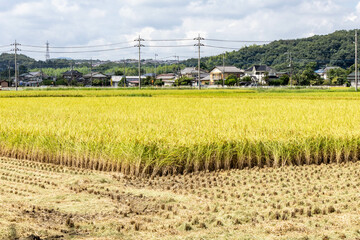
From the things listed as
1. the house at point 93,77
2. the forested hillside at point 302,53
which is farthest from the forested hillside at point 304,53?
the house at point 93,77

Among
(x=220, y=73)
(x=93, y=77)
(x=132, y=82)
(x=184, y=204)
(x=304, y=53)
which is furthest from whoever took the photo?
(x=132, y=82)

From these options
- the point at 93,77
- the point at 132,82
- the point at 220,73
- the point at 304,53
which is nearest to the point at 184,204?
the point at 220,73

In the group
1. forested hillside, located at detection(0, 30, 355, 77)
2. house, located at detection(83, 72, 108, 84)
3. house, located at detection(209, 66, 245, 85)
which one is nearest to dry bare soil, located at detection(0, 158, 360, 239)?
forested hillside, located at detection(0, 30, 355, 77)

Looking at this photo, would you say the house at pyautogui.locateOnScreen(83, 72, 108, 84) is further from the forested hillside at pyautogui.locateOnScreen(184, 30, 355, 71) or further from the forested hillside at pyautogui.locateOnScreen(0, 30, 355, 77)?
the forested hillside at pyautogui.locateOnScreen(184, 30, 355, 71)

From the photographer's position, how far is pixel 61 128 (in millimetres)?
9359

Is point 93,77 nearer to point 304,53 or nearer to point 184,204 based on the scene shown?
point 304,53

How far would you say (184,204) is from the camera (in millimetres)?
5383

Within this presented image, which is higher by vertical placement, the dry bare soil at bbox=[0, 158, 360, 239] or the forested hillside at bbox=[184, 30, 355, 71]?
the forested hillside at bbox=[184, 30, 355, 71]

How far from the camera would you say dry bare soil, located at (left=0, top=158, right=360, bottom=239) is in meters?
4.35

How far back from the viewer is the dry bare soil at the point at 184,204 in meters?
4.35

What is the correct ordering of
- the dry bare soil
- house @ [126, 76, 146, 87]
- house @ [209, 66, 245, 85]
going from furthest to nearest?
house @ [126, 76, 146, 87] < house @ [209, 66, 245, 85] < the dry bare soil

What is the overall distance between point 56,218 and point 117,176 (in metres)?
2.26

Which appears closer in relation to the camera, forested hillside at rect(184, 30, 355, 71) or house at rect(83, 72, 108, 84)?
forested hillside at rect(184, 30, 355, 71)

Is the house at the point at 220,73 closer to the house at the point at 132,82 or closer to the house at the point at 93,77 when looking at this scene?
the house at the point at 132,82
